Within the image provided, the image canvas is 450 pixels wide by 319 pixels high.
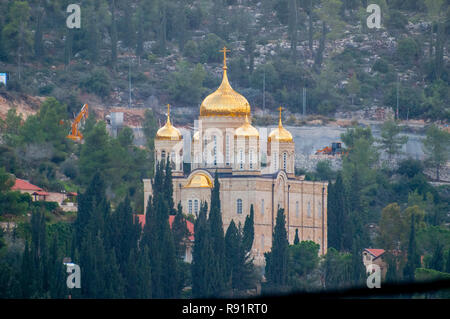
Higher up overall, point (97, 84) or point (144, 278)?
point (97, 84)

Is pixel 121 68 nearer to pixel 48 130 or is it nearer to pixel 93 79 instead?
pixel 93 79

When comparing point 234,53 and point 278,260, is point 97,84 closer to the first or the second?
point 234,53

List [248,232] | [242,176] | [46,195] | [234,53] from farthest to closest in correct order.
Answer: [234,53] → [46,195] → [242,176] → [248,232]

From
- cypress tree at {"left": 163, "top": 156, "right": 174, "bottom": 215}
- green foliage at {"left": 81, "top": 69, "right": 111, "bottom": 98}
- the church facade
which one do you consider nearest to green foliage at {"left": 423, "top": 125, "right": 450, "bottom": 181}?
the church facade

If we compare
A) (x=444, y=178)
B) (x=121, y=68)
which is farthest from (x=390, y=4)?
(x=444, y=178)

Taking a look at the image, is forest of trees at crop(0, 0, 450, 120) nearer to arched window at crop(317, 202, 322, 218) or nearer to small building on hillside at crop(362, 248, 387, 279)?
arched window at crop(317, 202, 322, 218)

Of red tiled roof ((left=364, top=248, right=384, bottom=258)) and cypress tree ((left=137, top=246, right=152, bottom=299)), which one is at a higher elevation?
cypress tree ((left=137, top=246, right=152, bottom=299))

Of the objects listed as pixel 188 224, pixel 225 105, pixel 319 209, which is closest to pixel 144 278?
pixel 188 224
